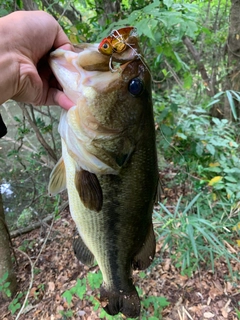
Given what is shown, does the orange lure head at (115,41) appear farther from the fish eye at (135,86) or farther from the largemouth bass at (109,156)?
the fish eye at (135,86)

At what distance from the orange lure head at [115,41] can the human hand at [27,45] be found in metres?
0.30

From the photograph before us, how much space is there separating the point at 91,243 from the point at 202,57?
5.73 meters

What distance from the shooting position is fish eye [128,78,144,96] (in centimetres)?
115

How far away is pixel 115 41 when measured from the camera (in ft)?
3.38

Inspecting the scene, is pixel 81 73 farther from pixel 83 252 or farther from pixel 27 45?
pixel 83 252

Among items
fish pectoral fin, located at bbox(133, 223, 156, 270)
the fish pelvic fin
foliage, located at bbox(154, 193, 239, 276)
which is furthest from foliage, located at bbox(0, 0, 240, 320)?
fish pectoral fin, located at bbox(133, 223, 156, 270)

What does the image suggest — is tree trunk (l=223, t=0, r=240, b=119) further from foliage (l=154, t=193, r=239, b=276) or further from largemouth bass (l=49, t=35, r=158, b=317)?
largemouth bass (l=49, t=35, r=158, b=317)

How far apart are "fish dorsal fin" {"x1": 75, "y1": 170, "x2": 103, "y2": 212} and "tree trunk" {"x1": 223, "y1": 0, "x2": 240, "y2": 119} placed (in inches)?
170

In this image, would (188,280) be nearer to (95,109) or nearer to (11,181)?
(95,109)

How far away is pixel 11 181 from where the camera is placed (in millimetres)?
4652

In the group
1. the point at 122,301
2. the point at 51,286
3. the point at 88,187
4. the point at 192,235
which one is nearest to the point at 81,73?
the point at 88,187

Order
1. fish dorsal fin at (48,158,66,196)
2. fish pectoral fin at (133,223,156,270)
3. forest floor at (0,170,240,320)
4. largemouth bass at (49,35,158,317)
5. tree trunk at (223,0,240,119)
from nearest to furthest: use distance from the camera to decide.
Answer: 1. largemouth bass at (49,35,158,317)
2. fish dorsal fin at (48,158,66,196)
3. fish pectoral fin at (133,223,156,270)
4. forest floor at (0,170,240,320)
5. tree trunk at (223,0,240,119)

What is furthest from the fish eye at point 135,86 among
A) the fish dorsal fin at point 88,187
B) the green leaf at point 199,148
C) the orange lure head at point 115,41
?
the green leaf at point 199,148

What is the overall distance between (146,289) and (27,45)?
2.50 meters
